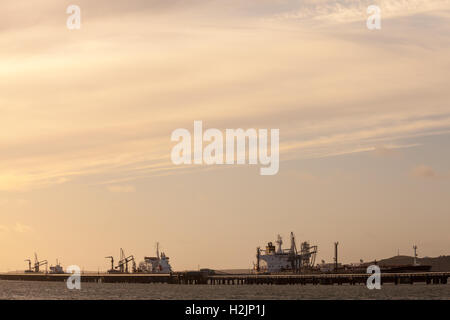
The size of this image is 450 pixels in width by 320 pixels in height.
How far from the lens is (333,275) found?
195875 millimetres
